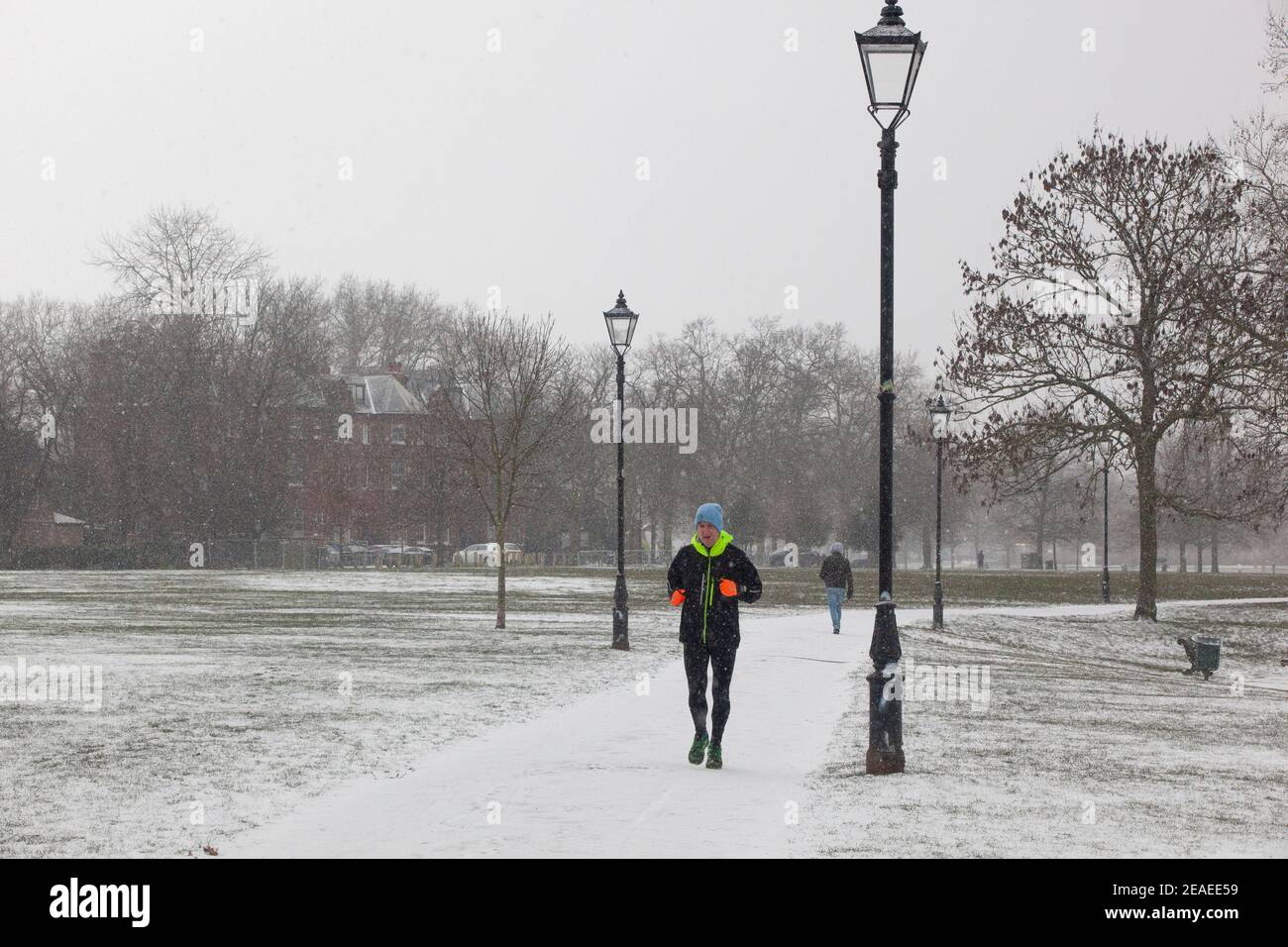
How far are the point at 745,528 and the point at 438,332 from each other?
28.1 meters

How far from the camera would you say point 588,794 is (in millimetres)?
9555

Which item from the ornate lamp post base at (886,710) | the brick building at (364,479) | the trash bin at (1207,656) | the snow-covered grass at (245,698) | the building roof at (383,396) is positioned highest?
the building roof at (383,396)

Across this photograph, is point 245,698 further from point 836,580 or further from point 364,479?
point 364,479

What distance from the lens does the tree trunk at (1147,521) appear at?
3606 centimetres

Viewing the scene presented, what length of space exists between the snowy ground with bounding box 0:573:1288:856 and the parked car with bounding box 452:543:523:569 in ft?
180

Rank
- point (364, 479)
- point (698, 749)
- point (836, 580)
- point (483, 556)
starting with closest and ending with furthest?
point (698, 749), point (836, 580), point (364, 479), point (483, 556)

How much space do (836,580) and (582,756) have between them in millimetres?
18191

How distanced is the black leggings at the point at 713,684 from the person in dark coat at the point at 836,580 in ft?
57.4

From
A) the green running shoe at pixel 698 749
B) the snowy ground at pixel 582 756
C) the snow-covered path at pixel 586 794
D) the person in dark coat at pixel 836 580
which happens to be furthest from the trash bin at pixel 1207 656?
the green running shoe at pixel 698 749

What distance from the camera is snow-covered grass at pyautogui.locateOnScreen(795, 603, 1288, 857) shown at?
Result: 26.3ft

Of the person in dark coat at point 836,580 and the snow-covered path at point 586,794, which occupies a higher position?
the person in dark coat at point 836,580

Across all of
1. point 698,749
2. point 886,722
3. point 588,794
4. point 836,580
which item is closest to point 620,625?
point 836,580

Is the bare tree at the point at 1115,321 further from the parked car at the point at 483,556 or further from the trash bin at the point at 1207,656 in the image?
the parked car at the point at 483,556
